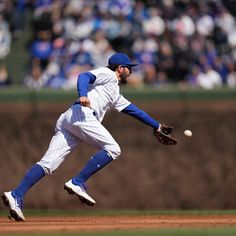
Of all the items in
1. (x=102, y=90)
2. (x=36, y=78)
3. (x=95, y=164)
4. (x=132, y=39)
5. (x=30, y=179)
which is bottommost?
(x=36, y=78)

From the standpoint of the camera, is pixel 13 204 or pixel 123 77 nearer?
pixel 13 204

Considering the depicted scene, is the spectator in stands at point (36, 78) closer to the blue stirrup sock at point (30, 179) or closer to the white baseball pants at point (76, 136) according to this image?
the white baseball pants at point (76, 136)

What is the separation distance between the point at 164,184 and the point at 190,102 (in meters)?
1.74

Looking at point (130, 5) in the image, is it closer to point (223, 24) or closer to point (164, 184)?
point (223, 24)

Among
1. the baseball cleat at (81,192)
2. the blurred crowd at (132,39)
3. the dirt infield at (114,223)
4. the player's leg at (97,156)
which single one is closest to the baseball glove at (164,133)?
the player's leg at (97,156)

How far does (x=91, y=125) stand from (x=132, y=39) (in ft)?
23.5

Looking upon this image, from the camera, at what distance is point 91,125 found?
1125 cm

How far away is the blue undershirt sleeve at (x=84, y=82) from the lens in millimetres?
10883

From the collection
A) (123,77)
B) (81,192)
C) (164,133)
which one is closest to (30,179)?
(81,192)

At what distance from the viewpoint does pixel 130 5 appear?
19000 millimetres

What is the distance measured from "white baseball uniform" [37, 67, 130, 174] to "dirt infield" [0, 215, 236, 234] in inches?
30.9

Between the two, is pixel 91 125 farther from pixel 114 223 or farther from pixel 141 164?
pixel 141 164

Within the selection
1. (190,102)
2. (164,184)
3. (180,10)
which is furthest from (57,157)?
(180,10)

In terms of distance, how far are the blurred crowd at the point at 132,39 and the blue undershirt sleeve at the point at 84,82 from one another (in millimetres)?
5831
